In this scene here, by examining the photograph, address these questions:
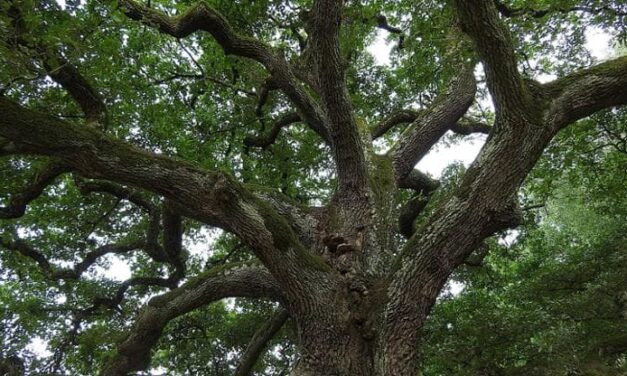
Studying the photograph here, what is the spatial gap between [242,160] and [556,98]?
613 cm

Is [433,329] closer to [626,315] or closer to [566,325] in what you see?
[566,325]

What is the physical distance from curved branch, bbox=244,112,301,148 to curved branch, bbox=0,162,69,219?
352 centimetres

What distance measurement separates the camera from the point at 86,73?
5.91 m

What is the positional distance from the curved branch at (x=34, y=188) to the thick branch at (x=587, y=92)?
18.1 feet

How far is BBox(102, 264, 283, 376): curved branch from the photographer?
450cm

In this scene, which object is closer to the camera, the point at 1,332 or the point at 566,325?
the point at 566,325

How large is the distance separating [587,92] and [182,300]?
4536 millimetres

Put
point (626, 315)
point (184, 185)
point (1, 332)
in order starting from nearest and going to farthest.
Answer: point (184, 185)
point (626, 315)
point (1, 332)

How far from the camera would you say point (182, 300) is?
4539 millimetres

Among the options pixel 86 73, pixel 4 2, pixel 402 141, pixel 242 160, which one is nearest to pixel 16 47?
pixel 4 2

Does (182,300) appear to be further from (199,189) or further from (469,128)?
(469,128)

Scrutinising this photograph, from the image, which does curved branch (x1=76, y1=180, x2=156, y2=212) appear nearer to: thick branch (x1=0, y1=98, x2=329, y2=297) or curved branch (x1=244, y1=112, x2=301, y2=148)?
curved branch (x1=244, y1=112, x2=301, y2=148)

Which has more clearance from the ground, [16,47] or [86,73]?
[86,73]

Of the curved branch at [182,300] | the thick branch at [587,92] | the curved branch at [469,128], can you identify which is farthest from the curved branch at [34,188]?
the curved branch at [469,128]
